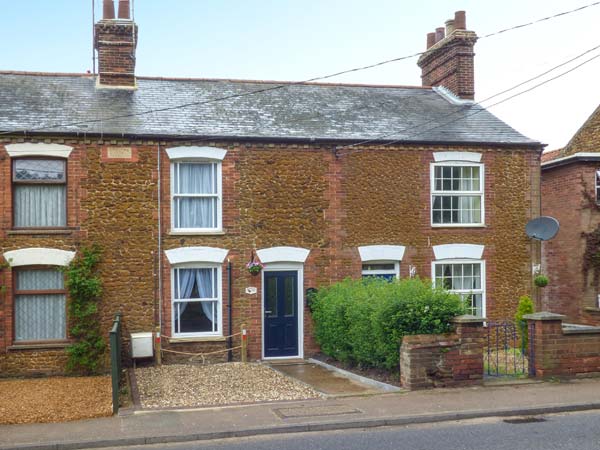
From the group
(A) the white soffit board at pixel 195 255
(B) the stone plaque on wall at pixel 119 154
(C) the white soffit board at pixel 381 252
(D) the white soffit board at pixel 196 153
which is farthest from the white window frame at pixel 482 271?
(B) the stone plaque on wall at pixel 119 154

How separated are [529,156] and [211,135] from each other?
832cm

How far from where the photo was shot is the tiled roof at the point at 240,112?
1678 cm

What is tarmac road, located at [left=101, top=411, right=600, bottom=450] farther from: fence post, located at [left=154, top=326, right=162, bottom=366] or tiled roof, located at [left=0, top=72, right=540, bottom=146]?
tiled roof, located at [left=0, top=72, right=540, bottom=146]

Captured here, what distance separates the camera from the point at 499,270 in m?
18.5

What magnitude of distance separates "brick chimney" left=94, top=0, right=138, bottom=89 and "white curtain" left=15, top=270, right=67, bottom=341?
5.38m

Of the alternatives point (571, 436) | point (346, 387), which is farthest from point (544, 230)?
point (571, 436)

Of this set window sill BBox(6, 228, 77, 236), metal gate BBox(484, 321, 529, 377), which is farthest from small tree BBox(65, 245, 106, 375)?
metal gate BBox(484, 321, 529, 377)

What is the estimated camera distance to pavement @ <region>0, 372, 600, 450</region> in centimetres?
958

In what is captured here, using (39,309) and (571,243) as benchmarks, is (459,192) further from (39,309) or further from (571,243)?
(39,309)

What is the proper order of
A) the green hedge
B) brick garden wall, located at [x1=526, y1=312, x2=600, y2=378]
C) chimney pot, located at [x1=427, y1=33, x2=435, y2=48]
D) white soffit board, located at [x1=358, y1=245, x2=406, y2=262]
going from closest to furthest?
the green hedge
brick garden wall, located at [x1=526, y1=312, x2=600, y2=378]
white soffit board, located at [x1=358, y1=245, x2=406, y2=262]
chimney pot, located at [x1=427, y1=33, x2=435, y2=48]

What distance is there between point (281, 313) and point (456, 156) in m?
5.94

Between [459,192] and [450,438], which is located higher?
[459,192]

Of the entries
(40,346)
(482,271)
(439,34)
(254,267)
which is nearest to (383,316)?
(254,267)

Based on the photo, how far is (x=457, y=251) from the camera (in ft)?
59.7
